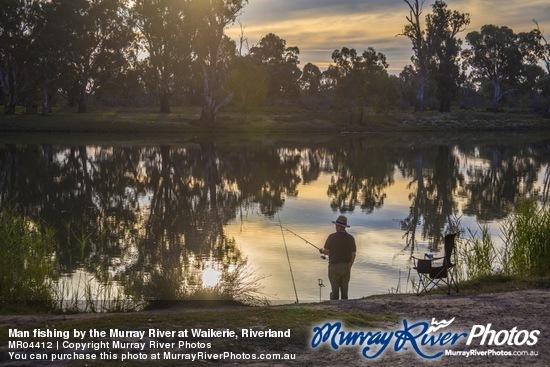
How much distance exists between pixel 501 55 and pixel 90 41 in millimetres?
63550

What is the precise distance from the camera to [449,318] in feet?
29.6

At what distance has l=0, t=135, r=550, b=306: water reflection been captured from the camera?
13945mm

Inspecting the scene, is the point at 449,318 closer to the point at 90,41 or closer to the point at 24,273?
the point at 24,273

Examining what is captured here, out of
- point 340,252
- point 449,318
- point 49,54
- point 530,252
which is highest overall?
point 49,54

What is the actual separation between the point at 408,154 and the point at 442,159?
3979mm

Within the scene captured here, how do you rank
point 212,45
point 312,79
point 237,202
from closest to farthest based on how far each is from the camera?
point 237,202 → point 212,45 → point 312,79

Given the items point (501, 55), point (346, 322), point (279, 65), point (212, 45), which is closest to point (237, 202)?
point (346, 322)

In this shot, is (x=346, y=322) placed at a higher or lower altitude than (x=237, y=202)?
higher

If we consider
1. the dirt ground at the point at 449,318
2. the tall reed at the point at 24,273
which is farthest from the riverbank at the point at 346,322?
the tall reed at the point at 24,273

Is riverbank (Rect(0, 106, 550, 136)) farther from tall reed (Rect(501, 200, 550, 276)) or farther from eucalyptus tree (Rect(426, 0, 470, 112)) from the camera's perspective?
tall reed (Rect(501, 200, 550, 276))

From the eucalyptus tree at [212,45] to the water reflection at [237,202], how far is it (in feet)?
57.6

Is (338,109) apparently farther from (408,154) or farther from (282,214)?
(282,214)

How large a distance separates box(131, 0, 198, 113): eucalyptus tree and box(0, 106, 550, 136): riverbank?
430cm

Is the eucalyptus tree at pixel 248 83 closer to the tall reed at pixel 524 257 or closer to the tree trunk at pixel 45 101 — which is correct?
the tree trunk at pixel 45 101
